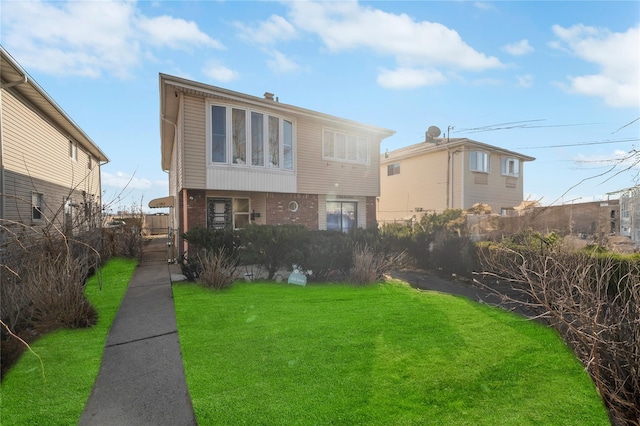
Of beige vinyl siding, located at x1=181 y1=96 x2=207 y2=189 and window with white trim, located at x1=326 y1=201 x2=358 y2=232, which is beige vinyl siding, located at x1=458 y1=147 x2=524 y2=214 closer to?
window with white trim, located at x1=326 y1=201 x2=358 y2=232

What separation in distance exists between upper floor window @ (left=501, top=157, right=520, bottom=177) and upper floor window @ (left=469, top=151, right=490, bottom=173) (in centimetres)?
234

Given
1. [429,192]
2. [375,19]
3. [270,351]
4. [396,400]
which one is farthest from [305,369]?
[429,192]

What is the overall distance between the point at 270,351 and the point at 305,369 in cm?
68

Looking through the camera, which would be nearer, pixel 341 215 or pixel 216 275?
pixel 216 275

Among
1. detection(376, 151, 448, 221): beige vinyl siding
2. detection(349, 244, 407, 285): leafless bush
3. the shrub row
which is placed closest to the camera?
detection(349, 244, 407, 285): leafless bush

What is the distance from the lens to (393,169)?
24781 millimetres

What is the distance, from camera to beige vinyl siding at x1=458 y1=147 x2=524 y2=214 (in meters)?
20.3

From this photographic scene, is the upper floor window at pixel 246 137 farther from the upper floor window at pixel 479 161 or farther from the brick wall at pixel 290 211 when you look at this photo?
the upper floor window at pixel 479 161

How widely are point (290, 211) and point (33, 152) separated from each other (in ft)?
31.9

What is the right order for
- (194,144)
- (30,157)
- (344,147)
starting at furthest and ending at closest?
(344,147) → (30,157) → (194,144)

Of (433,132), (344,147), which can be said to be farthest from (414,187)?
(344,147)

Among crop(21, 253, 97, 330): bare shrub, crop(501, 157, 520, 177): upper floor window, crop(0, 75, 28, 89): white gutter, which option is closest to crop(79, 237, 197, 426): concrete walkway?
crop(21, 253, 97, 330): bare shrub

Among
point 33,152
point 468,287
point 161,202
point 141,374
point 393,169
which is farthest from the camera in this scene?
point 393,169

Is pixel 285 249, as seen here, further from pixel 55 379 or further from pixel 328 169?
pixel 328 169
